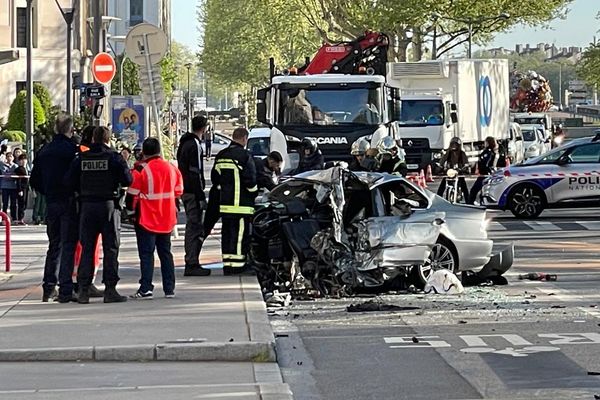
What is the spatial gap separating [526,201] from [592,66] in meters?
66.7

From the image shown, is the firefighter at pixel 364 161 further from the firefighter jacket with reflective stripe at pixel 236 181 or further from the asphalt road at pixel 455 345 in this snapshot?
the firefighter jacket with reflective stripe at pixel 236 181

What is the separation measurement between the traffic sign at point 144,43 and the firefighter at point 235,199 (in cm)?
579

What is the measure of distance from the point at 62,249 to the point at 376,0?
51528 millimetres

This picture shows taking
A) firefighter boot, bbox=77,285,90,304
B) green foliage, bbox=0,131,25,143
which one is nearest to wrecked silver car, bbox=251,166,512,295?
firefighter boot, bbox=77,285,90,304

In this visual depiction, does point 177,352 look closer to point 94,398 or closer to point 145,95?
point 94,398

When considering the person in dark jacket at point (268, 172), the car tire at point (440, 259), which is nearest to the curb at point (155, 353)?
the car tire at point (440, 259)

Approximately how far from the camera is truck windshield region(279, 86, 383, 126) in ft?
96.4

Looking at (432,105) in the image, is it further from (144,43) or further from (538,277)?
(538,277)

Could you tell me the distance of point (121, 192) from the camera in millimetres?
15344

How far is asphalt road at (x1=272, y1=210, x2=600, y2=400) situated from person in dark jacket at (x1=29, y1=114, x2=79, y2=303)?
7.62 feet

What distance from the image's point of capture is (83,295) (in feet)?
49.8

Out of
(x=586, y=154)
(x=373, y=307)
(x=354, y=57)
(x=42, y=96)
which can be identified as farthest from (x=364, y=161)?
(x=42, y=96)

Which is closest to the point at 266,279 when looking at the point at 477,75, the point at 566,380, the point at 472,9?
the point at 566,380

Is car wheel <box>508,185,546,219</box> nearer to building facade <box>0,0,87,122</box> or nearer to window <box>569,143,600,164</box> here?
window <box>569,143,600,164</box>
